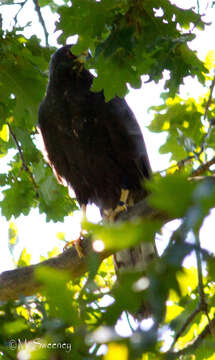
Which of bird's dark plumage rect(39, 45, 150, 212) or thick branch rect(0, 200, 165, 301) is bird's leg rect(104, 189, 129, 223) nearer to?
bird's dark plumage rect(39, 45, 150, 212)

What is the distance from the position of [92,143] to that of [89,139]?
48mm

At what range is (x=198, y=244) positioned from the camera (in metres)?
1.26

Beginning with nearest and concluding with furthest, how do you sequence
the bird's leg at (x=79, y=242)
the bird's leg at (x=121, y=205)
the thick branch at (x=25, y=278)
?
1. the thick branch at (x=25, y=278)
2. the bird's leg at (x=79, y=242)
3. the bird's leg at (x=121, y=205)

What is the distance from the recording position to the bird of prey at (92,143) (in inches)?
194

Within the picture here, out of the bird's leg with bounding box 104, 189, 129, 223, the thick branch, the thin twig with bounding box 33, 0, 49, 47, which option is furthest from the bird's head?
the thick branch

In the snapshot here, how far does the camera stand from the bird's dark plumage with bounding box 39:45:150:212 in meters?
4.94

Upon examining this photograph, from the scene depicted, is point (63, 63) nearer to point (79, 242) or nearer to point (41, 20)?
point (41, 20)

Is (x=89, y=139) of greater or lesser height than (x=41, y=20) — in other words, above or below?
below

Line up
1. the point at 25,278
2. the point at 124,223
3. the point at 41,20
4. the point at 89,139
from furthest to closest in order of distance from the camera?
1. the point at 41,20
2. the point at 89,139
3. the point at 25,278
4. the point at 124,223

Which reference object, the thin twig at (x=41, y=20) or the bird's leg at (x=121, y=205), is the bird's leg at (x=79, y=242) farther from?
the thin twig at (x=41, y=20)

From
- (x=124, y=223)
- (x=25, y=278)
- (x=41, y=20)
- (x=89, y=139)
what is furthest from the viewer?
(x=41, y=20)

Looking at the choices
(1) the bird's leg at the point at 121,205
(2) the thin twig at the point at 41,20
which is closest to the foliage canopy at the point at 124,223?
(2) the thin twig at the point at 41,20

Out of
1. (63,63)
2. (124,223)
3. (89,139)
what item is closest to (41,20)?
(63,63)

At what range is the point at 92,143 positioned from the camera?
16.3 ft
